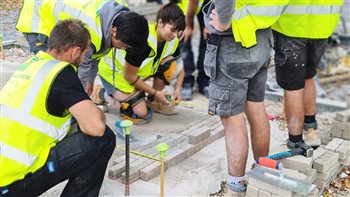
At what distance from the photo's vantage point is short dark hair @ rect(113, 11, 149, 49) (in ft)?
9.89

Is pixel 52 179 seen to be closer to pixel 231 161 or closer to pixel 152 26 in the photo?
pixel 231 161

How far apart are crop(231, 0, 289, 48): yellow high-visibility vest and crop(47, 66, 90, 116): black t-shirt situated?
3.05 ft

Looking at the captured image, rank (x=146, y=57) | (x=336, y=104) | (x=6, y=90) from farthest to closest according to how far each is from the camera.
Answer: (x=336, y=104), (x=146, y=57), (x=6, y=90)

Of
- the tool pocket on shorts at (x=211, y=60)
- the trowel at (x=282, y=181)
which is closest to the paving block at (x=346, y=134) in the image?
the trowel at (x=282, y=181)

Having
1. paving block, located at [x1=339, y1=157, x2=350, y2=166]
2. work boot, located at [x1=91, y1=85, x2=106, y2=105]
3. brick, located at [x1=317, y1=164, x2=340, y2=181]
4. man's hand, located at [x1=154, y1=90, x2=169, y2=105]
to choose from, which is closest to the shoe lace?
brick, located at [x1=317, y1=164, x2=340, y2=181]

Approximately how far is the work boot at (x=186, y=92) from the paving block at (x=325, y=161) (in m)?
2.15

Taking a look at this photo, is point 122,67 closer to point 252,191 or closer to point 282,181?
point 252,191

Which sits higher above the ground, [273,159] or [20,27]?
[20,27]

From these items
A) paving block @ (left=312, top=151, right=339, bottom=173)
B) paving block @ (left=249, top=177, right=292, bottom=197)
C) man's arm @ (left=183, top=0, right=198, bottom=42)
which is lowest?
paving block @ (left=312, top=151, right=339, bottom=173)

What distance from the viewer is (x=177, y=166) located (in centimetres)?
339

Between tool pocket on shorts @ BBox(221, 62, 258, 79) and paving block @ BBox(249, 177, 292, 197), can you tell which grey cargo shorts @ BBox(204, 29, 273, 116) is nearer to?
tool pocket on shorts @ BBox(221, 62, 258, 79)

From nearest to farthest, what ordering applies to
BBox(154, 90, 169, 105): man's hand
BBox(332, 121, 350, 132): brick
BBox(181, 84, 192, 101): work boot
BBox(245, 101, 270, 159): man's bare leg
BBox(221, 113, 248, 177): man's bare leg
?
BBox(221, 113, 248, 177): man's bare leg → BBox(245, 101, 270, 159): man's bare leg → BBox(332, 121, 350, 132): brick → BBox(154, 90, 169, 105): man's hand → BBox(181, 84, 192, 101): work boot

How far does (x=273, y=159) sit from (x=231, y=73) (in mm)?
558

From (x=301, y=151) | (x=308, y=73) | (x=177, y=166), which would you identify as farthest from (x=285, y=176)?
(x=308, y=73)
